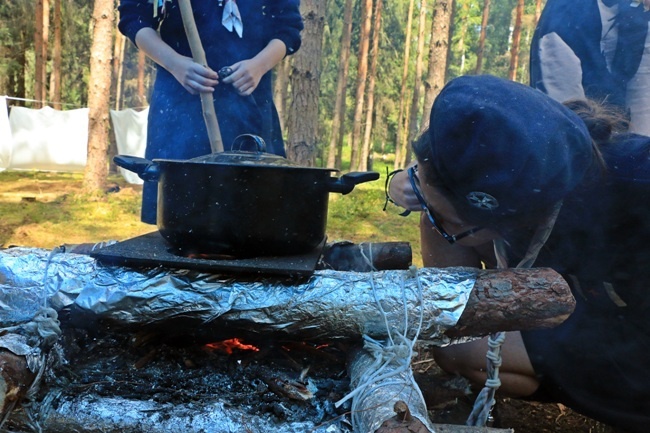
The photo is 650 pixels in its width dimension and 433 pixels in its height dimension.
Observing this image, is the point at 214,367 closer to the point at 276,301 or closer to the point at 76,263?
the point at 276,301

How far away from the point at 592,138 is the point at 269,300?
41.5 inches

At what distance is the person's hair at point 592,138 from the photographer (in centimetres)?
152

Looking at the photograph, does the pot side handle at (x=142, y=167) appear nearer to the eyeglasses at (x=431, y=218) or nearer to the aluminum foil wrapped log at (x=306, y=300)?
the aluminum foil wrapped log at (x=306, y=300)

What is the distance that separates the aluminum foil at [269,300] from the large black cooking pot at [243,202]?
12cm

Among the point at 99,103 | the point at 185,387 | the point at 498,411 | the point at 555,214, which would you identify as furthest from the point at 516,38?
the point at 185,387

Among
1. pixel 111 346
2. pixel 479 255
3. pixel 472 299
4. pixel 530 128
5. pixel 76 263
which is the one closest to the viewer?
pixel 530 128

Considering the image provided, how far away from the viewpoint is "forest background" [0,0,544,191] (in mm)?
7426

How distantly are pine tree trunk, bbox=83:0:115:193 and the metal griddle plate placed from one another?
27.8ft

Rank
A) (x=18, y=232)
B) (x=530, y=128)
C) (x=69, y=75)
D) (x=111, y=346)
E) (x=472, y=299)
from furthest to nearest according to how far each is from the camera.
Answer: (x=69, y=75) → (x=18, y=232) → (x=111, y=346) → (x=472, y=299) → (x=530, y=128)

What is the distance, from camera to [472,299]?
1.57m

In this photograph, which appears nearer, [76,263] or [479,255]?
[76,263]

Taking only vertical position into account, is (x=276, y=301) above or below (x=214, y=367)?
above

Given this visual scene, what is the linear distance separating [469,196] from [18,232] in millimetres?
6151

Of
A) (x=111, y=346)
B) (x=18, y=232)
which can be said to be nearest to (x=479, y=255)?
(x=111, y=346)
